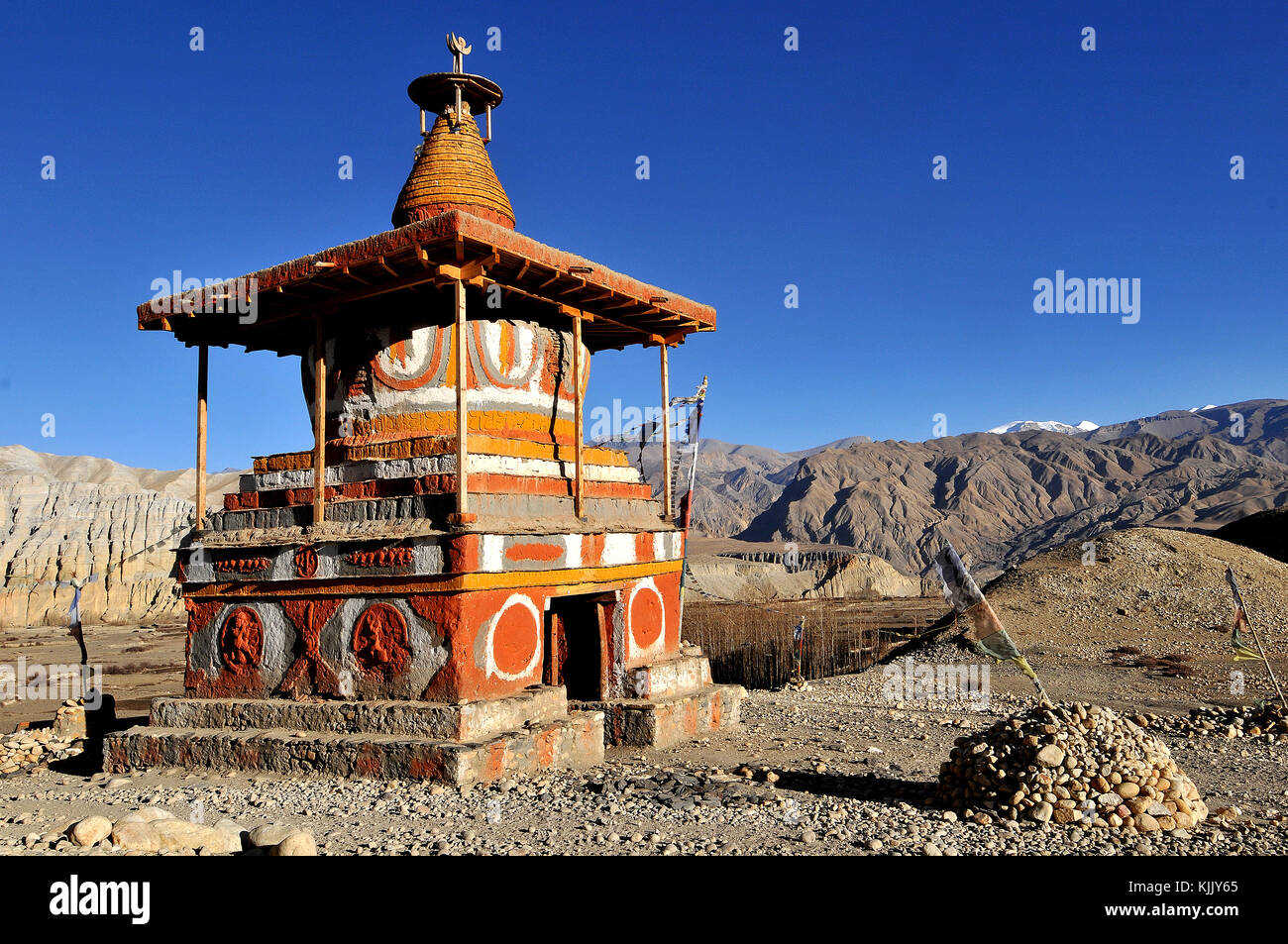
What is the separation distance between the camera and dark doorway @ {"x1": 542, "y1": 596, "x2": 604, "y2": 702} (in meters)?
11.2

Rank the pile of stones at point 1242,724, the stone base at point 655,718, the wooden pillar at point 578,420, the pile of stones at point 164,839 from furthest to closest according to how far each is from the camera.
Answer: the pile of stones at point 1242,724 < the wooden pillar at point 578,420 < the stone base at point 655,718 < the pile of stones at point 164,839

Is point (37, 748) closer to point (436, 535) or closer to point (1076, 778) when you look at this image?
point (436, 535)

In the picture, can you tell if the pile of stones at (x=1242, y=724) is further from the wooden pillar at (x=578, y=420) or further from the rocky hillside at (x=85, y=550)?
the rocky hillside at (x=85, y=550)

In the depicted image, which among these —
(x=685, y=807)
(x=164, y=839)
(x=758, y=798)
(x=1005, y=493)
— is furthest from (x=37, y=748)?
(x=1005, y=493)

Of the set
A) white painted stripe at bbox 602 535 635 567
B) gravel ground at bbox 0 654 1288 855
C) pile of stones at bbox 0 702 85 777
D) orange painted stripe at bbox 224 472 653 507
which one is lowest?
pile of stones at bbox 0 702 85 777

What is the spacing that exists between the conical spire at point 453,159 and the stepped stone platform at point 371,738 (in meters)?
6.41

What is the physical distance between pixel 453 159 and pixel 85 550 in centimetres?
5231

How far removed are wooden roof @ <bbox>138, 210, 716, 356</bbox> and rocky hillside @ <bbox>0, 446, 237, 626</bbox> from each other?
3364 cm

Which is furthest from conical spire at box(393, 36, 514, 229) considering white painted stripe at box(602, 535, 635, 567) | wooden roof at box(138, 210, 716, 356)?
white painted stripe at box(602, 535, 635, 567)

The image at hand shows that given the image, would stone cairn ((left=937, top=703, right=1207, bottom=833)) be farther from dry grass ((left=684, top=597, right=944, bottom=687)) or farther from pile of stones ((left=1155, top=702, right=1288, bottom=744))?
dry grass ((left=684, top=597, right=944, bottom=687))

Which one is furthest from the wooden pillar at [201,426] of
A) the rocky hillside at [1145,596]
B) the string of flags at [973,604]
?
the rocky hillside at [1145,596]

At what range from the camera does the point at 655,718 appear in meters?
10.5

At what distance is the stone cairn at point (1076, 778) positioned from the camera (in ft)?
24.0

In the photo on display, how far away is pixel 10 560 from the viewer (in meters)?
51.4
